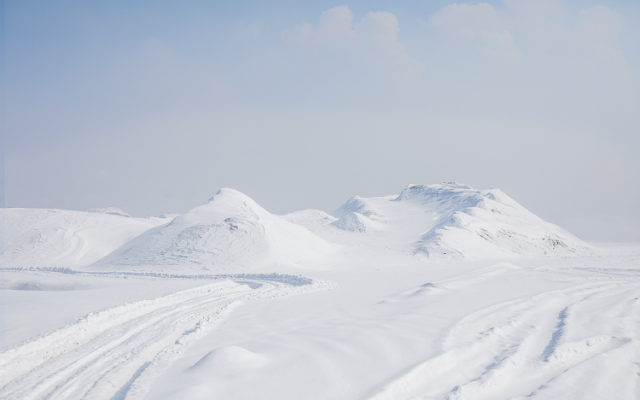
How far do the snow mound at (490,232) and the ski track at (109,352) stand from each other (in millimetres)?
21875

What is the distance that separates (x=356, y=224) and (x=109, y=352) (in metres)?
36.1

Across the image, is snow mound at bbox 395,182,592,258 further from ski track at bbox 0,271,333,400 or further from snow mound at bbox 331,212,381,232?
ski track at bbox 0,271,333,400

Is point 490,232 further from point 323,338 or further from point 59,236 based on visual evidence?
point 59,236

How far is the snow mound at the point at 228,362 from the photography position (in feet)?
15.5

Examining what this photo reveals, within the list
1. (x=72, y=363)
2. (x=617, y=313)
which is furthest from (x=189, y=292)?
(x=617, y=313)

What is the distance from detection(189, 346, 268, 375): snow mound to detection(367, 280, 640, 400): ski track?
1770 millimetres

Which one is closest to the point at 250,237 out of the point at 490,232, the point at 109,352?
the point at 109,352

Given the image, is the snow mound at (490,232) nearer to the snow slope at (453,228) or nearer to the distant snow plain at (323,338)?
the snow slope at (453,228)

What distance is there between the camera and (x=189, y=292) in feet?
39.4

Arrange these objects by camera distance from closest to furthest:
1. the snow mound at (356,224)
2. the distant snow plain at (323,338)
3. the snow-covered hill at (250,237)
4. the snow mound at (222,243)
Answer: the distant snow plain at (323,338)
the snow mound at (222,243)
the snow-covered hill at (250,237)
the snow mound at (356,224)

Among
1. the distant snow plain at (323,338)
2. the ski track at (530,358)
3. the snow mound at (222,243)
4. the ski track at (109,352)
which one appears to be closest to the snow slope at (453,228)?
the snow mound at (222,243)

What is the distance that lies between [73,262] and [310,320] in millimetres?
25152

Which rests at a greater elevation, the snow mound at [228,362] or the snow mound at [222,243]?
the snow mound at [222,243]

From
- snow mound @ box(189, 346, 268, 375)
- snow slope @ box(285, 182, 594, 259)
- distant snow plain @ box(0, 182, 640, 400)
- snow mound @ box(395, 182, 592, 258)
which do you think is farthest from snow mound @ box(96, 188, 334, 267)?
snow mound @ box(189, 346, 268, 375)
